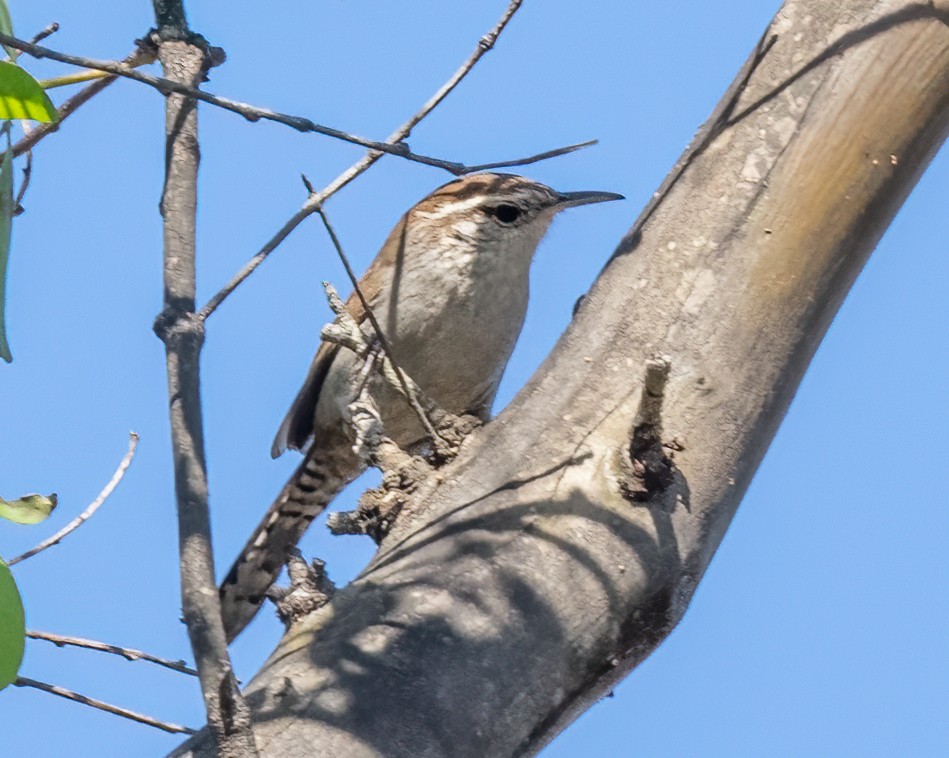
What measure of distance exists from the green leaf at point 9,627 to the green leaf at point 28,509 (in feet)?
0.94

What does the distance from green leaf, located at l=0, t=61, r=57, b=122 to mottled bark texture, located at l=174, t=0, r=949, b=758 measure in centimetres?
107

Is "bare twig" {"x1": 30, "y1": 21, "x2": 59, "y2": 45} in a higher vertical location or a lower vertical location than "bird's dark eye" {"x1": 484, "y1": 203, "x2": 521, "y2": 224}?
lower

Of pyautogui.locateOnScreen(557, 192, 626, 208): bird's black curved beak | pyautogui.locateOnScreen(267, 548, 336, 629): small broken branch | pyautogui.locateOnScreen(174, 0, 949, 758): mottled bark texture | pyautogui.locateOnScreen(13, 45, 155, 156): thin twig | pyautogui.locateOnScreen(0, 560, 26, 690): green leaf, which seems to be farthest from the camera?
pyautogui.locateOnScreen(557, 192, 626, 208): bird's black curved beak

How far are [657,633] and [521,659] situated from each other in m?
0.40

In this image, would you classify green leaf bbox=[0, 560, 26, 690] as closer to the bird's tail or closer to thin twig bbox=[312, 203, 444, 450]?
thin twig bbox=[312, 203, 444, 450]

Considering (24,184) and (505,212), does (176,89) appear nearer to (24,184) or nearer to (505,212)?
(24,184)

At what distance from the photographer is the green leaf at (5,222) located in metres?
2.30

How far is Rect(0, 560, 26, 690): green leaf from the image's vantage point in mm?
2004

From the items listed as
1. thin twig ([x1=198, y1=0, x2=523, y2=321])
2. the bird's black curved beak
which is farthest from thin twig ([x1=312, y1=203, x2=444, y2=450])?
the bird's black curved beak

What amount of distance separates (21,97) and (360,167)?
680mm

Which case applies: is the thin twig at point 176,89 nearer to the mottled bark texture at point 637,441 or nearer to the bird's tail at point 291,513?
the mottled bark texture at point 637,441

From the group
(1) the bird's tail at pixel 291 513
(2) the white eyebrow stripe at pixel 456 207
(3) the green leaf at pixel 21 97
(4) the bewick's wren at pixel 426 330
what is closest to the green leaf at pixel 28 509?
(3) the green leaf at pixel 21 97

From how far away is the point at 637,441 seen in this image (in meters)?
2.52

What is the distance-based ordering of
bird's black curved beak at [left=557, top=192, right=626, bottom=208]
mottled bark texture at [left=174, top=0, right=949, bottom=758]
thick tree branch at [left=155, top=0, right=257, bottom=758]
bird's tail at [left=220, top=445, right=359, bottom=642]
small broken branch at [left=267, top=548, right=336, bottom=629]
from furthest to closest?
bird's black curved beak at [left=557, top=192, right=626, bottom=208] < bird's tail at [left=220, top=445, right=359, bottom=642] < small broken branch at [left=267, top=548, right=336, bottom=629] < mottled bark texture at [left=174, top=0, right=949, bottom=758] < thick tree branch at [left=155, top=0, right=257, bottom=758]
